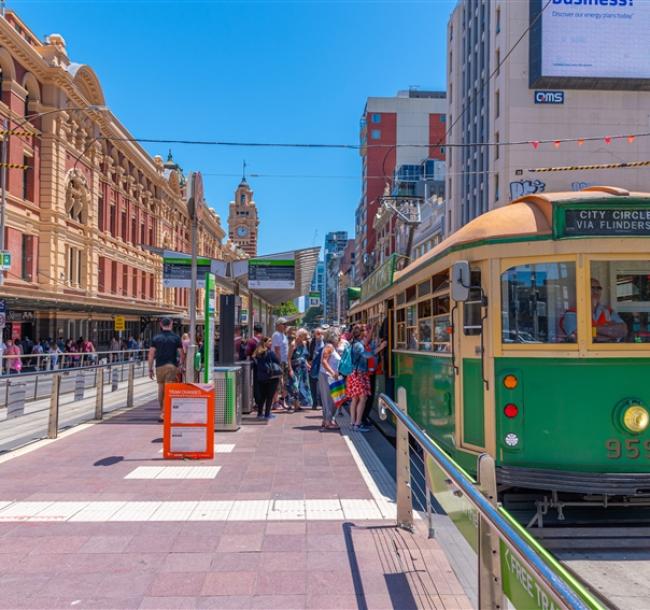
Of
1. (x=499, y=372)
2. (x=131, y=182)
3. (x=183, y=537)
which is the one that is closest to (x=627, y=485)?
(x=499, y=372)

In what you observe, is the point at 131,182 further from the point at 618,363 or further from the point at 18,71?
the point at 618,363

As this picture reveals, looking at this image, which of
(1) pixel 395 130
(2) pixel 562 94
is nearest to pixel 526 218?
(2) pixel 562 94

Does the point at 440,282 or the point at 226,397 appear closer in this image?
the point at 440,282

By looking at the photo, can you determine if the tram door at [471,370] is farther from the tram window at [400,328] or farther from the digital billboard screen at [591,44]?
the digital billboard screen at [591,44]

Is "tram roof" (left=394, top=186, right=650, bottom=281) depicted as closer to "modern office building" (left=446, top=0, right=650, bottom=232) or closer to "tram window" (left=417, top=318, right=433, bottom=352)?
"tram window" (left=417, top=318, right=433, bottom=352)

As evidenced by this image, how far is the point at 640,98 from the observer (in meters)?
40.0

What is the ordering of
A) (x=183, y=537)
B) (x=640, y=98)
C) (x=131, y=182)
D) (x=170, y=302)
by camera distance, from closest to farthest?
(x=183, y=537), (x=640, y=98), (x=131, y=182), (x=170, y=302)

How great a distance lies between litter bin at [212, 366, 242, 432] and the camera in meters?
9.65

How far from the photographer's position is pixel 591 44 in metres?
38.6

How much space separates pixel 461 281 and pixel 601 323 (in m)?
1.27

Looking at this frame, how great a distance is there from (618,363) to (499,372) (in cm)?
100

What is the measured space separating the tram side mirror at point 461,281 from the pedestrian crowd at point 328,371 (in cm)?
427

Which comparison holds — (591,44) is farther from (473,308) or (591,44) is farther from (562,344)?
(562,344)

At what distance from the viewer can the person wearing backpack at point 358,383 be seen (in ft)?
32.7
